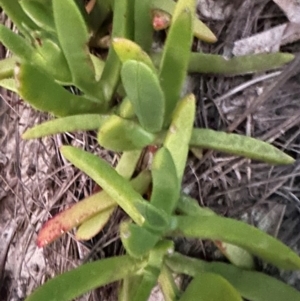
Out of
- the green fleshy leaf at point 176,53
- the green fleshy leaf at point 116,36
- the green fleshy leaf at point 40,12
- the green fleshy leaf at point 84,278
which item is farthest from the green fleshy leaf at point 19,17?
the green fleshy leaf at point 84,278

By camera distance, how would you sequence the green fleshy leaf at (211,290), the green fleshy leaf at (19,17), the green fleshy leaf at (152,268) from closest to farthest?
the green fleshy leaf at (211,290)
the green fleshy leaf at (152,268)
the green fleshy leaf at (19,17)

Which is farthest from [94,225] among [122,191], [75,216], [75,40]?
[75,40]

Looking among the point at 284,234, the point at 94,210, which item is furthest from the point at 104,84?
the point at 284,234

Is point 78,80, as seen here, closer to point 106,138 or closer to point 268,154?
point 106,138

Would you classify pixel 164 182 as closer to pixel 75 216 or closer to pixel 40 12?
pixel 75 216

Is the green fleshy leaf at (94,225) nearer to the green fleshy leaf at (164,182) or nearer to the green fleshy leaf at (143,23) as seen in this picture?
the green fleshy leaf at (164,182)

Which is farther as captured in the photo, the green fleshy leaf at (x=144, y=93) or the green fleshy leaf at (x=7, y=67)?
the green fleshy leaf at (x=7, y=67)
